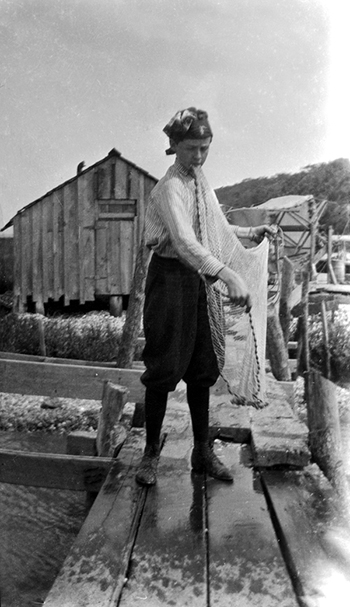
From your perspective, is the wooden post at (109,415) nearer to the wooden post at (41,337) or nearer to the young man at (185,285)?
the young man at (185,285)

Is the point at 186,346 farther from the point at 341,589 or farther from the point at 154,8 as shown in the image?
the point at 154,8

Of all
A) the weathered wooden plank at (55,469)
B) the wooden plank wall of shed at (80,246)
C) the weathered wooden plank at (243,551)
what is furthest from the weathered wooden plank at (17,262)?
the weathered wooden plank at (243,551)

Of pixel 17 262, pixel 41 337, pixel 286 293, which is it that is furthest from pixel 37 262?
pixel 286 293

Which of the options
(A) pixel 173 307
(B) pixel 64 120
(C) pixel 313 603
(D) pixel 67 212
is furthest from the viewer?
(D) pixel 67 212

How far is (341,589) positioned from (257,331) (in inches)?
40.2

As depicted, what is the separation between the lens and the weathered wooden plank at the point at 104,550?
5.54ft

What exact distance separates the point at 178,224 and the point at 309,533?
3.82 feet

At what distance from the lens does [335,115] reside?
2.62m

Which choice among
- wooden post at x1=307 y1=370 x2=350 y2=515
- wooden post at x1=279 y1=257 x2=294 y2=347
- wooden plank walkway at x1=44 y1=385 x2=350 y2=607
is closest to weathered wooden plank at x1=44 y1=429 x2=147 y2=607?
wooden plank walkway at x1=44 y1=385 x2=350 y2=607

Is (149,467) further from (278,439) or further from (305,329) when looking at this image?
(305,329)

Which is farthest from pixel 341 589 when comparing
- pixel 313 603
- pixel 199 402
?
pixel 199 402

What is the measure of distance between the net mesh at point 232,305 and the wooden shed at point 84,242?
229 cm

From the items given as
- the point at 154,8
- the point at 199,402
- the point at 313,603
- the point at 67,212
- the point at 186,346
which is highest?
the point at 154,8

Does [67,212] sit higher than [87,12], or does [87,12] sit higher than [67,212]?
[87,12]
